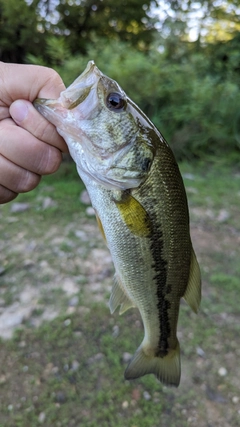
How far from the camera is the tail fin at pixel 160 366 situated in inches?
66.9

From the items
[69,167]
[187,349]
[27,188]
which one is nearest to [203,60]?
[69,167]

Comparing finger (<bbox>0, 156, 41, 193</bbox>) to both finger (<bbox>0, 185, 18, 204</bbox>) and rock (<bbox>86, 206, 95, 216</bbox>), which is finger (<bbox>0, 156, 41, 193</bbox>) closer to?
finger (<bbox>0, 185, 18, 204</bbox>)

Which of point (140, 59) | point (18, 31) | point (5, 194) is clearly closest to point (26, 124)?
point (5, 194)

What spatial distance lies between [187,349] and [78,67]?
13.6ft

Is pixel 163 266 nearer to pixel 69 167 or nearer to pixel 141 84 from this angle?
pixel 69 167

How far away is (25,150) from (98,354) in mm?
1837

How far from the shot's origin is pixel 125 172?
4.30 feet

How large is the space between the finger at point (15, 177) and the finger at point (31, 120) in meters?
0.16

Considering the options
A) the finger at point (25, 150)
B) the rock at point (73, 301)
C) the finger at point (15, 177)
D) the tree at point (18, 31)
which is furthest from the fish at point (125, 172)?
the tree at point (18, 31)

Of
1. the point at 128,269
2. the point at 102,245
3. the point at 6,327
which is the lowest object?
the point at 6,327

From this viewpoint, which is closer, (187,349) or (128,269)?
(128,269)

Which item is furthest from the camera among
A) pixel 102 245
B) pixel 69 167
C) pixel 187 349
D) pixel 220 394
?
pixel 69 167

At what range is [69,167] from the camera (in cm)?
550

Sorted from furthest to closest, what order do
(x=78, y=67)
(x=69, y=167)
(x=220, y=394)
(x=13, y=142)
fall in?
(x=69, y=167) < (x=78, y=67) < (x=220, y=394) < (x=13, y=142)
